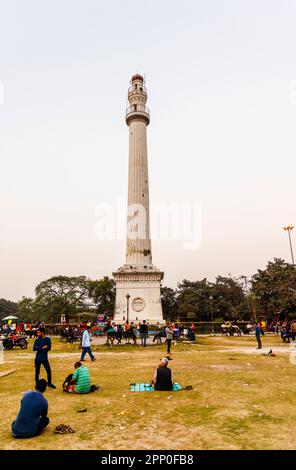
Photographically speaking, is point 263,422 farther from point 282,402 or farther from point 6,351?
point 6,351

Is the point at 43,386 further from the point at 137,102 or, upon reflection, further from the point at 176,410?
the point at 137,102

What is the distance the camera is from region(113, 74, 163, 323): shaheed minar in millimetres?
37125

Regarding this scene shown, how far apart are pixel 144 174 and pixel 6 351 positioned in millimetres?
26169

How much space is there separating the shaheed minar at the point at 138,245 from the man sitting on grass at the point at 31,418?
26800 mm

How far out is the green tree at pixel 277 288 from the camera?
38.8 meters

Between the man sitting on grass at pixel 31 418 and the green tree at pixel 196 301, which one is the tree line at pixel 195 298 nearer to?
the green tree at pixel 196 301

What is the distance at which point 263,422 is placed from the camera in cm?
676

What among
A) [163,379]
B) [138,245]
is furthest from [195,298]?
[163,379]

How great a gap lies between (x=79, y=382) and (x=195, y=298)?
2082 inches

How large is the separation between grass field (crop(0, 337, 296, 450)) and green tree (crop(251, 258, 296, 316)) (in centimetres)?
2635

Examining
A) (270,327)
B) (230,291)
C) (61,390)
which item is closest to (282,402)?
(61,390)

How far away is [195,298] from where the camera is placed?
6112 cm

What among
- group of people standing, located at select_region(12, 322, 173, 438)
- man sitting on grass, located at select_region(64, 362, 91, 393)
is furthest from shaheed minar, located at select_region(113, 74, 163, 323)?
man sitting on grass, located at select_region(64, 362, 91, 393)

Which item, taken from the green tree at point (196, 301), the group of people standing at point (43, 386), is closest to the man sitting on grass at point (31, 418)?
the group of people standing at point (43, 386)
